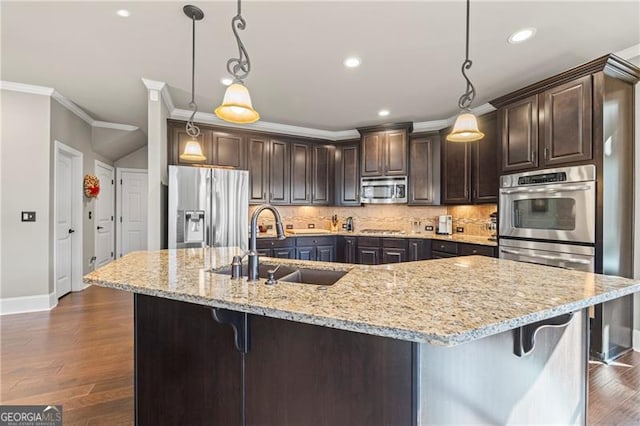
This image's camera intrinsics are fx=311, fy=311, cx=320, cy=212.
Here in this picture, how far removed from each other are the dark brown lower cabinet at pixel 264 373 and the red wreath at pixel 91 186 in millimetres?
4270

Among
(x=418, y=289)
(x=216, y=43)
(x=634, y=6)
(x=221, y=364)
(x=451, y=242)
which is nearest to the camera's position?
(x=418, y=289)

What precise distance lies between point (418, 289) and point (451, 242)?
304 cm

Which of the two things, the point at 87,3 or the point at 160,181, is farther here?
the point at 160,181

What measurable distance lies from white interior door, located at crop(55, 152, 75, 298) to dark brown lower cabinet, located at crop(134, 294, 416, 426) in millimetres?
3612

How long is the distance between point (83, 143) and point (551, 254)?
6.19 metres

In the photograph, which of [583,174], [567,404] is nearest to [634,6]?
[583,174]

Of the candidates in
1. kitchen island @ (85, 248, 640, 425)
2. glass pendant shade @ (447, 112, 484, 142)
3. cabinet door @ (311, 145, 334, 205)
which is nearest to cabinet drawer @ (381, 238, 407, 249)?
cabinet door @ (311, 145, 334, 205)

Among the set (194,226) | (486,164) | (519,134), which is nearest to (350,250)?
(486,164)

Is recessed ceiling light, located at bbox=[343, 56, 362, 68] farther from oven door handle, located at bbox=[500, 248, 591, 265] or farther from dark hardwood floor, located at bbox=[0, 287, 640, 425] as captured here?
dark hardwood floor, located at bbox=[0, 287, 640, 425]

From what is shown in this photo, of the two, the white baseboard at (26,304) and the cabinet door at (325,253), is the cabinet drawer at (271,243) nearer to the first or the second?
the cabinet door at (325,253)

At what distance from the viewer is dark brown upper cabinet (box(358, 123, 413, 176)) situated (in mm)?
4750

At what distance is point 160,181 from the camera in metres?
3.33

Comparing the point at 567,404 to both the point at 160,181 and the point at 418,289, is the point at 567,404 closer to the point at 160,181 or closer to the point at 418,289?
the point at 418,289

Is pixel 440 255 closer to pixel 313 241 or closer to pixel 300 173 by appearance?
pixel 313 241
